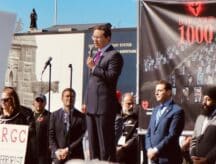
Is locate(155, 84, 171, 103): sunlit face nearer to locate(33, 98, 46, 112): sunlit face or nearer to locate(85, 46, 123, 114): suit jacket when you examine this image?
locate(85, 46, 123, 114): suit jacket

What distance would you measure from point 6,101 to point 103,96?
3.13 ft

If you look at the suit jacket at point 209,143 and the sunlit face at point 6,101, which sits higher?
the sunlit face at point 6,101

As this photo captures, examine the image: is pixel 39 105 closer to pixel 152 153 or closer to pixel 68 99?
pixel 68 99

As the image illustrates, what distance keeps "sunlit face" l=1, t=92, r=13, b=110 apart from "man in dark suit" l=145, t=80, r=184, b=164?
56.1 inches

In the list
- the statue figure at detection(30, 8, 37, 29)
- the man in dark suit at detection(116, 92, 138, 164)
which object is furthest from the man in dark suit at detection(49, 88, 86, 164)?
the statue figure at detection(30, 8, 37, 29)

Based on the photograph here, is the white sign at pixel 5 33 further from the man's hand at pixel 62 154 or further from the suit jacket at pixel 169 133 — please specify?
the man's hand at pixel 62 154

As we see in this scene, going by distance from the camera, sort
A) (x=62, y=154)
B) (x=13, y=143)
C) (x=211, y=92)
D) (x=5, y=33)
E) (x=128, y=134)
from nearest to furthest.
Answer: (x=5, y=33)
(x=13, y=143)
(x=211, y=92)
(x=62, y=154)
(x=128, y=134)

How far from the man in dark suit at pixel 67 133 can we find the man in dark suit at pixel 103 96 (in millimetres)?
692

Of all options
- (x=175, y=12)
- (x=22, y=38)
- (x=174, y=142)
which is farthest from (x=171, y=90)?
(x=22, y=38)

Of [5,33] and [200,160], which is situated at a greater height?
[5,33]

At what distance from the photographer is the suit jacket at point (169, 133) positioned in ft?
20.4

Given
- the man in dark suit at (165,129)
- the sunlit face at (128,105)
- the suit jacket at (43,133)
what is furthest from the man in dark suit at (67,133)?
the man in dark suit at (165,129)

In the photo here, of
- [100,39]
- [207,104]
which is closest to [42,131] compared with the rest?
[100,39]

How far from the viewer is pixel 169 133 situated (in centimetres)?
625
